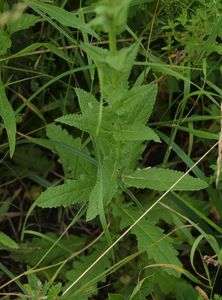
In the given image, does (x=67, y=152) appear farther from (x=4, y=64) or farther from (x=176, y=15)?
(x=176, y=15)

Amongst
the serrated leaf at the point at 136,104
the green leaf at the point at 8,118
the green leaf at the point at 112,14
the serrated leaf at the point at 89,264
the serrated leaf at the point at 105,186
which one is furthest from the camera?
the serrated leaf at the point at 89,264

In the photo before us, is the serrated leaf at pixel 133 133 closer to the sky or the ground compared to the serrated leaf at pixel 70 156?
closer to the sky

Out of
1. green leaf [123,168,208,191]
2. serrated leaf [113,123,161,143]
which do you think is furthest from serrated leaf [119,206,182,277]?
serrated leaf [113,123,161,143]

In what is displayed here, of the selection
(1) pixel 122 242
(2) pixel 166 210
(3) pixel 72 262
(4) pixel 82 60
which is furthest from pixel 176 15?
(3) pixel 72 262

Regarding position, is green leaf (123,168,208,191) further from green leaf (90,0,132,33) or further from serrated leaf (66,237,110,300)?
green leaf (90,0,132,33)

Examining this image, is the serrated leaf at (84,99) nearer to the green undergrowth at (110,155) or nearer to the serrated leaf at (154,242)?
the green undergrowth at (110,155)

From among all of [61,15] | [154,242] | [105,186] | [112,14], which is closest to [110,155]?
[105,186]

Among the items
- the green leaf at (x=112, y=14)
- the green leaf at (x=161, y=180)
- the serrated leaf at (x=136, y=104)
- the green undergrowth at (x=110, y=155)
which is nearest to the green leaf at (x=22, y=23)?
the green undergrowth at (x=110, y=155)
